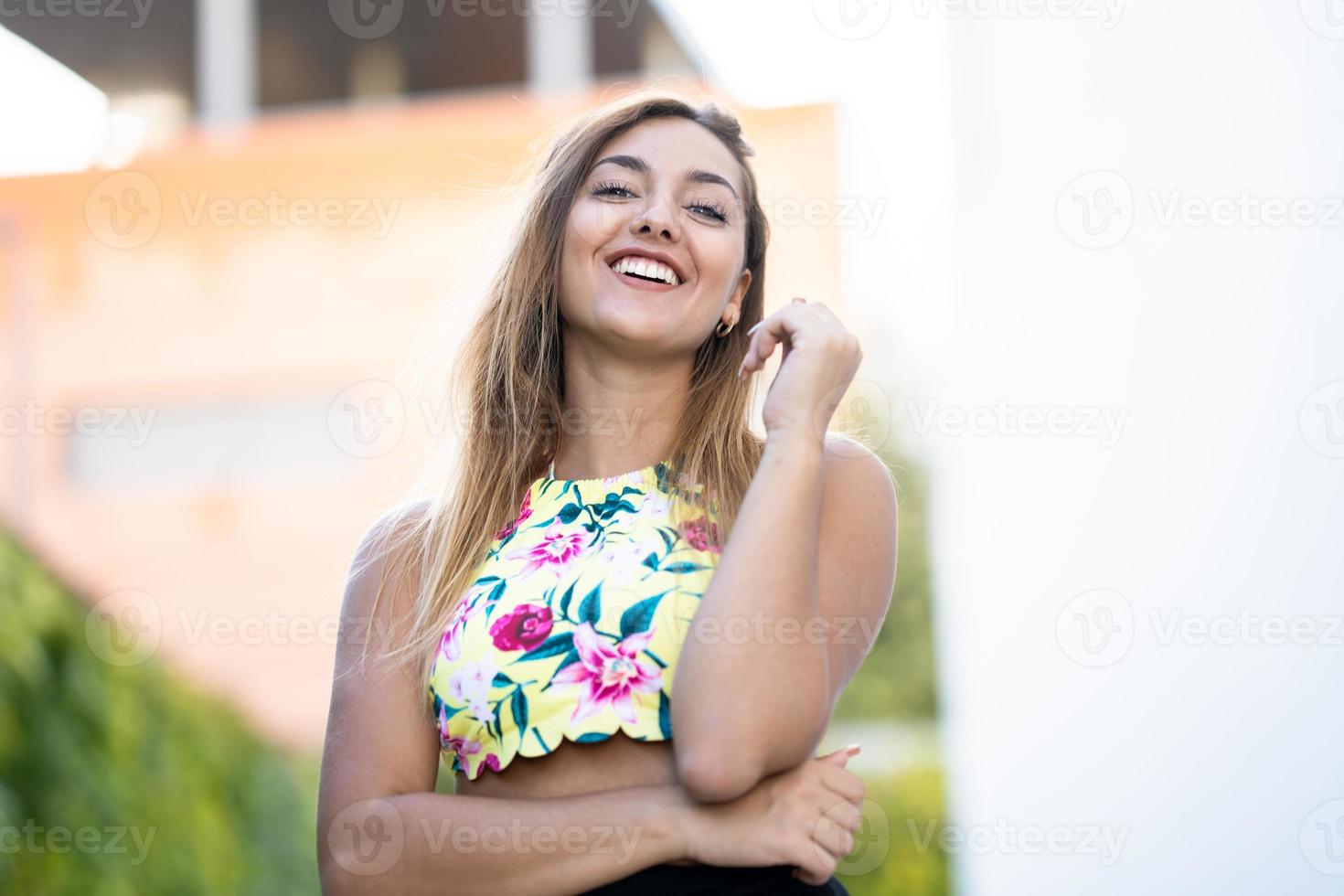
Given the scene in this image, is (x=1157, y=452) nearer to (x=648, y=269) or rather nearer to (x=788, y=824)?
(x=648, y=269)

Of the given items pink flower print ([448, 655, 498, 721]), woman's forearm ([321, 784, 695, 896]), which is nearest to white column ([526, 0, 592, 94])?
pink flower print ([448, 655, 498, 721])

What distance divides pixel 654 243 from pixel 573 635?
55cm

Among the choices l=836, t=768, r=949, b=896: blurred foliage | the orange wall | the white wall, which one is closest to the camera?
the white wall

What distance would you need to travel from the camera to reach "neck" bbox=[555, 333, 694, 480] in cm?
179

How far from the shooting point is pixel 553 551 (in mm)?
1638

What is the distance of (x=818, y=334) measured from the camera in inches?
63.2

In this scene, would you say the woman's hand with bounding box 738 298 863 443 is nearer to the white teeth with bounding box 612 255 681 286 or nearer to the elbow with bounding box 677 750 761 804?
the white teeth with bounding box 612 255 681 286

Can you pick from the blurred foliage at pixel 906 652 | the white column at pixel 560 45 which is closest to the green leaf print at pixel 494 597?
the blurred foliage at pixel 906 652

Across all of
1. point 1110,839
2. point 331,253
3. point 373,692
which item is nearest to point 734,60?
point 331,253

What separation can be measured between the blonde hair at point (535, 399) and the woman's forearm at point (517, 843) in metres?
0.25

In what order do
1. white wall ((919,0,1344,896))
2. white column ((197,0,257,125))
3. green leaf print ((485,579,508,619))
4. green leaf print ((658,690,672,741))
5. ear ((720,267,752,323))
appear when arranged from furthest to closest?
white column ((197,0,257,125)), white wall ((919,0,1344,896)), ear ((720,267,752,323)), green leaf print ((485,579,508,619)), green leaf print ((658,690,672,741))

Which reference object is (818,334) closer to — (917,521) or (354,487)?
(917,521)

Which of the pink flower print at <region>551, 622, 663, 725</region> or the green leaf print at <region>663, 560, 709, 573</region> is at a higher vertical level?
the green leaf print at <region>663, 560, 709, 573</region>

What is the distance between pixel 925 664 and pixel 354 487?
8.08ft
